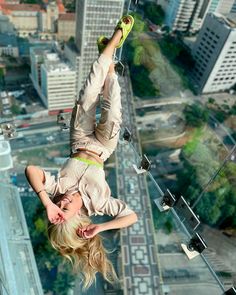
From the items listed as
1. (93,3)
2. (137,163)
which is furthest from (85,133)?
(93,3)

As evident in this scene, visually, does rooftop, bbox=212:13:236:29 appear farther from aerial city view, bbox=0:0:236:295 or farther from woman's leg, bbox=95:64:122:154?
woman's leg, bbox=95:64:122:154

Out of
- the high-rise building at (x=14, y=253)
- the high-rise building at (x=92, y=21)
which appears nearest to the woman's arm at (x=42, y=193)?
the high-rise building at (x=14, y=253)

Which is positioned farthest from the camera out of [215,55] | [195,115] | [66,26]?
[66,26]

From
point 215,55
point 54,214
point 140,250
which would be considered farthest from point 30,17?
point 54,214

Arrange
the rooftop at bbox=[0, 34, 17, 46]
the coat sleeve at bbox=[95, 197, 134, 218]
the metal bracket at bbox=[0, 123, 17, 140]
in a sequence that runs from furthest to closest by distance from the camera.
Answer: the rooftop at bbox=[0, 34, 17, 46]
the metal bracket at bbox=[0, 123, 17, 140]
the coat sleeve at bbox=[95, 197, 134, 218]

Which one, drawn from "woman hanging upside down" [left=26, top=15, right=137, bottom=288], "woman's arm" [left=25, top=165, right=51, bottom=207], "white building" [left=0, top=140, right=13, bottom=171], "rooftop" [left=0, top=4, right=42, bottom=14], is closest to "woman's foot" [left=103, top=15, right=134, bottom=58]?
"woman hanging upside down" [left=26, top=15, right=137, bottom=288]

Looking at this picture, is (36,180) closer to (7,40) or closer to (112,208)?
(112,208)
